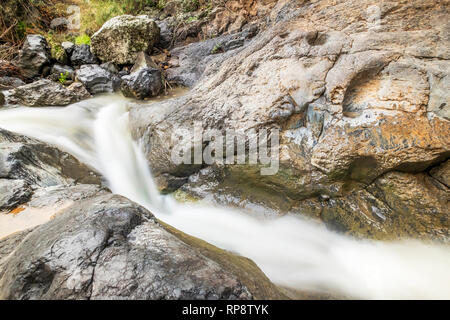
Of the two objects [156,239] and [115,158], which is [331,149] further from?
[115,158]

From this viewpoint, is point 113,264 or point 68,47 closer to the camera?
point 113,264

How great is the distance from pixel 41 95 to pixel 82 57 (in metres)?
3.16

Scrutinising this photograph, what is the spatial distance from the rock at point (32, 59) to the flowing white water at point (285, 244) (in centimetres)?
385

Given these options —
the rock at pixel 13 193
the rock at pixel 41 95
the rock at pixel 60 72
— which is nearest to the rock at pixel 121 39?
the rock at pixel 60 72

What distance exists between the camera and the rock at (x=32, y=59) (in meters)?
7.08

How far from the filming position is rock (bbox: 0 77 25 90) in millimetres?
6314

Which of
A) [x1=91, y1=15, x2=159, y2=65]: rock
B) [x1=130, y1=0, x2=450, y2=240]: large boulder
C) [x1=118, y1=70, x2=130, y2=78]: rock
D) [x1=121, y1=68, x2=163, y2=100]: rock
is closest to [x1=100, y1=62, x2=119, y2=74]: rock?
[x1=118, y1=70, x2=130, y2=78]: rock

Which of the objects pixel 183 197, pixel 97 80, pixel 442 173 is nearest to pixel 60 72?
pixel 97 80

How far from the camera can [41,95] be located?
18.1 feet

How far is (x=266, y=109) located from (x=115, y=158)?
9.99 ft

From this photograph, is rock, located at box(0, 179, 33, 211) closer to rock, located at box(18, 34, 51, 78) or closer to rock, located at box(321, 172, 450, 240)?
rock, located at box(321, 172, 450, 240)

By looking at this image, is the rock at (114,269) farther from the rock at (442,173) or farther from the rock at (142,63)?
the rock at (142,63)

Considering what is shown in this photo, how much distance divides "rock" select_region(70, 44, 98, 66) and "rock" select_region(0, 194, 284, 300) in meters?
8.49

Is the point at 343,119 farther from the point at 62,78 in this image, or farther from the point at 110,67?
the point at 62,78
